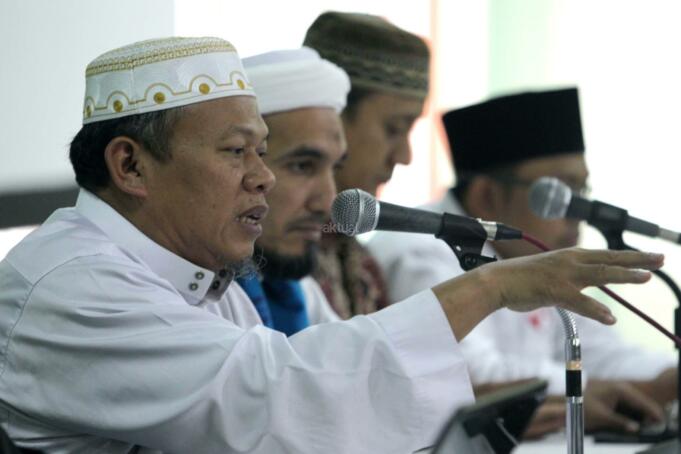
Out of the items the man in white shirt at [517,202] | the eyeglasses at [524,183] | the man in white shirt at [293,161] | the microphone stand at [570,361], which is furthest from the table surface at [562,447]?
the eyeglasses at [524,183]

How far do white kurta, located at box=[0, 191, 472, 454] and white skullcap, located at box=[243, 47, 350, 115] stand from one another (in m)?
1.08

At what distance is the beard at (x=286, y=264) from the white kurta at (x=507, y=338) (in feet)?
2.77

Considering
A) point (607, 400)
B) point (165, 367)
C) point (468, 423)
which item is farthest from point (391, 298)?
point (468, 423)

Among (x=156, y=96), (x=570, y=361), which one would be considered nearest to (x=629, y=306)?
(x=570, y=361)

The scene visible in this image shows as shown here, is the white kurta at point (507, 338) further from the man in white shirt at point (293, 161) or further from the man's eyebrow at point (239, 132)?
the man's eyebrow at point (239, 132)

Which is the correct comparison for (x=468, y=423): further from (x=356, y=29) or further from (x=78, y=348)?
(x=356, y=29)

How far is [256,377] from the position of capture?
196cm

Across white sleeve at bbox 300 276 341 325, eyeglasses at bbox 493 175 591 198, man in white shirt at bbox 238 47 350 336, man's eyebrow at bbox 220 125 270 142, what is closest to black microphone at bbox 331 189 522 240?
man's eyebrow at bbox 220 125 270 142

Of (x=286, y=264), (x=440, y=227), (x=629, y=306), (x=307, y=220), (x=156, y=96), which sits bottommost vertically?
(x=286, y=264)

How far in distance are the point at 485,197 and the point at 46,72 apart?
176cm

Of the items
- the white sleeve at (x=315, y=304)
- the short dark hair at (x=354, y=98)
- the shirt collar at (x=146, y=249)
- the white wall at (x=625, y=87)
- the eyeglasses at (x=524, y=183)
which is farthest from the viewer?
the white wall at (x=625, y=87)

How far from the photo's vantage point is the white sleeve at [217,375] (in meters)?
1.96

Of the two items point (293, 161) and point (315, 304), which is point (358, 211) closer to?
point (293, 161)

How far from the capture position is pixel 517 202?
4312 mm
